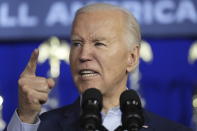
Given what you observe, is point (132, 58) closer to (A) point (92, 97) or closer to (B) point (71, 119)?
(B) point (71, 119)

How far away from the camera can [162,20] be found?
3.87 meters

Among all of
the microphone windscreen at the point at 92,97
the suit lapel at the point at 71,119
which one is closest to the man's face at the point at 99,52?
the suit lapel at the point at 71,119

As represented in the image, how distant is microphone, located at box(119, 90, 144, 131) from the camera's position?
1.47 metres

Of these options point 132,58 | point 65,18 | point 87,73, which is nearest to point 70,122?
point 87,73

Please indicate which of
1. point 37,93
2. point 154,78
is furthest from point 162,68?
point 37,93

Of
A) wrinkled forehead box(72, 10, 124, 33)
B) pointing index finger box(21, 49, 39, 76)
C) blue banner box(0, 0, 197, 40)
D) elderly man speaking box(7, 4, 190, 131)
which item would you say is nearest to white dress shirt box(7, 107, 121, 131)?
elderly man speaking box(7, 4, 190, 131)

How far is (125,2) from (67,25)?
382 millimetres

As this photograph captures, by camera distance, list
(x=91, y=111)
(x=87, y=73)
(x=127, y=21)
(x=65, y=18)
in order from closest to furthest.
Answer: (x=91, y=111) → (x=87, y=73) → (x=127, y=21) → (x=65, y=18)

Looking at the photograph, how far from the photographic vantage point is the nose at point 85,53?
1.77 m

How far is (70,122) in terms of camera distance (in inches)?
72.6

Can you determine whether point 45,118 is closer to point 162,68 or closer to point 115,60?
point 115,60

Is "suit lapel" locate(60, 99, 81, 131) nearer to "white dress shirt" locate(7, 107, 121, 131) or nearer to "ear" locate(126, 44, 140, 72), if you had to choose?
"white dress shirt" locate(7, 107, 121, 131)

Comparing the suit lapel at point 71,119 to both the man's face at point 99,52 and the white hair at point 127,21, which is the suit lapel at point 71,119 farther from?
the white hair at point 127,21

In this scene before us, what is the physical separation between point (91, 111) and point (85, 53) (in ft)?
1.17
